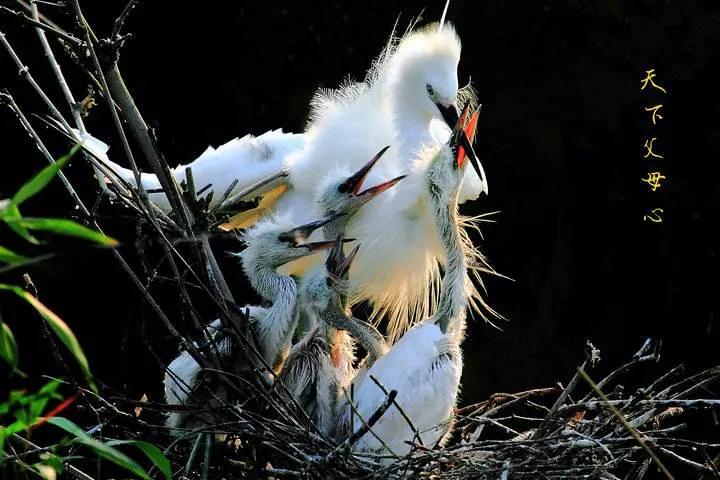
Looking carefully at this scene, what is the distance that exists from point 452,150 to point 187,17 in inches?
65.7

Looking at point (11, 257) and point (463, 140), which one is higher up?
Answer: point (463, 140)

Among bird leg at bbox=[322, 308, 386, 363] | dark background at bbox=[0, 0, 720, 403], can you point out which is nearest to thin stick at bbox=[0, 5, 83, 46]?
bird leg at bbox=[322, 308, 386, 363]

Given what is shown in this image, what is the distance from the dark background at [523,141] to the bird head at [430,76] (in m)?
0.86

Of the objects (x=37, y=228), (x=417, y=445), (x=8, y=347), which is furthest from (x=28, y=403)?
(x=417, y=445)

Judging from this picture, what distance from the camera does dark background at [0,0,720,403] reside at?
3.34 meters

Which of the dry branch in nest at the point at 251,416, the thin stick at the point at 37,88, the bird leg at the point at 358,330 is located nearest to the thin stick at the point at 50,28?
the dry branch in nest at the point at 251,416

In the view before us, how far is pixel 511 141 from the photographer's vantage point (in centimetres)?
351

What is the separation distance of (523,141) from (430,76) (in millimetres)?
1042

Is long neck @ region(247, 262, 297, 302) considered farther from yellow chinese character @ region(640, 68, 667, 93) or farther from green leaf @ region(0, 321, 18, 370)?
yellow chinese character @ region(640, 68, 667, 93)

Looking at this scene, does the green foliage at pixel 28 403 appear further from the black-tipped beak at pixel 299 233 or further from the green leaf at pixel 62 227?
the black-tipped beak at pixel 299 233

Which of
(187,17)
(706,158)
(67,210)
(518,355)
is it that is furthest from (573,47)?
(67,210)

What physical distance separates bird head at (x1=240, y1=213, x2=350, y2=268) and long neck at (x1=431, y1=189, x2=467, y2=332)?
0.23 meters

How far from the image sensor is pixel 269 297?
206 cm

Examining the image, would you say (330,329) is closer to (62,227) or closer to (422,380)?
(422,380)
